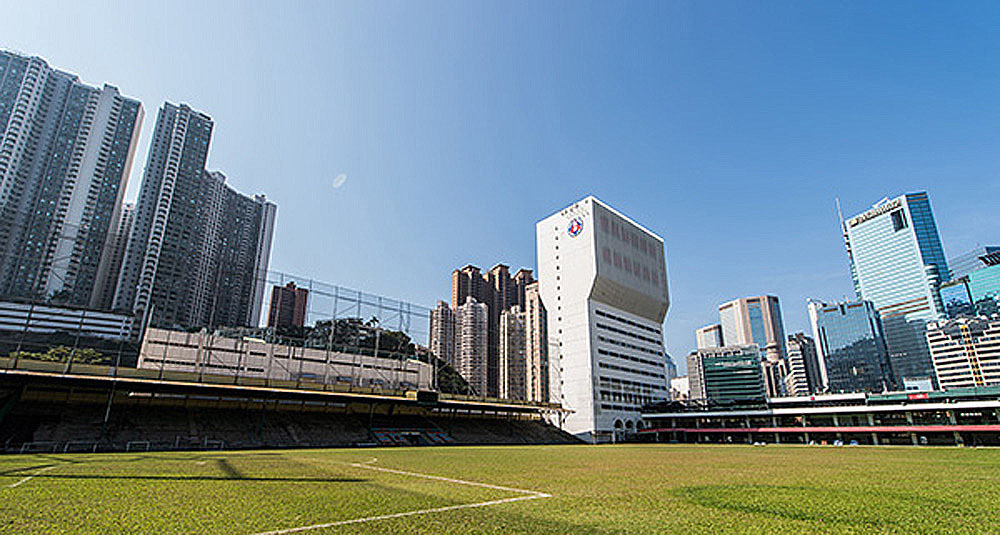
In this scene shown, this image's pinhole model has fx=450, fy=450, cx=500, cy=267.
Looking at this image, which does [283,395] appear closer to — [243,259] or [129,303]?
[129,303]

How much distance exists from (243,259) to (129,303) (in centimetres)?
2661

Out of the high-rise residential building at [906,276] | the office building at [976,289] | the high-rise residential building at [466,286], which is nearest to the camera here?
the high-rise residential building at [466,286]

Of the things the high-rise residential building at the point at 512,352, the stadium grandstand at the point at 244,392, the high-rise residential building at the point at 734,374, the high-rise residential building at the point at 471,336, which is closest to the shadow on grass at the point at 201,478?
the stadium grandstand at the point at 244,392

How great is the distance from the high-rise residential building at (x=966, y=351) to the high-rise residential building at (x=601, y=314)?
420ft

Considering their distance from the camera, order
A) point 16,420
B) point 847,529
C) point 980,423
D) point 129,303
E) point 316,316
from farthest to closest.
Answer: point 129,303, point 316,316, point 980,423, point 16,420, point 847,529

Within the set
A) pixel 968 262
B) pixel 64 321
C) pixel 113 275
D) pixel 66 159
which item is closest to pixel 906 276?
pixel 968 262

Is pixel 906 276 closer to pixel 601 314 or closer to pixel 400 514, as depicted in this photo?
pixel 601 314

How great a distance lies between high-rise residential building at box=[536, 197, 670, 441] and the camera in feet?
225

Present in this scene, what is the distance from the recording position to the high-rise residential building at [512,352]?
364 ft

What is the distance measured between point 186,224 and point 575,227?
83884 millimetres

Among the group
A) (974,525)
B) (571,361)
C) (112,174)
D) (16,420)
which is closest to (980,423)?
(571,361)

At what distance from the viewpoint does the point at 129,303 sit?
284 ft

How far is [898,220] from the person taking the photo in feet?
622

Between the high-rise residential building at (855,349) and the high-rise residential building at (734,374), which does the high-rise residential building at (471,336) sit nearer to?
the high-rise residential building at (734,374)
